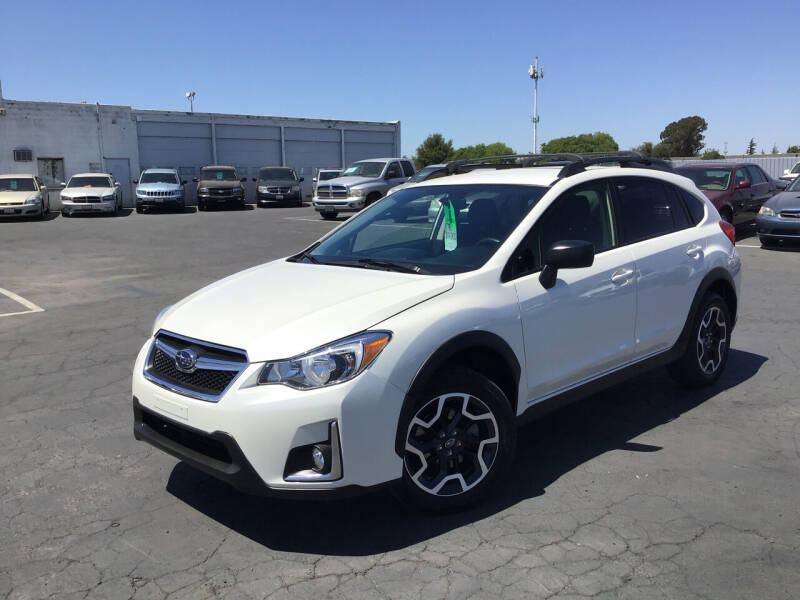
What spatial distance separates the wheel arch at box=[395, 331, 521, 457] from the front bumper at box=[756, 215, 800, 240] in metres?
11.9

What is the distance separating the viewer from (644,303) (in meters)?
4.58

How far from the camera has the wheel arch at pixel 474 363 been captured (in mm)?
3227

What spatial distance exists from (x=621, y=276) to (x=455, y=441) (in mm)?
1612

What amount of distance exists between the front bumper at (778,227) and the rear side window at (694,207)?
9450 mm

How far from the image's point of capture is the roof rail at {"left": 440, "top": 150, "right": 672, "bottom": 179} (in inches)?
179

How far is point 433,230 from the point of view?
4379mm

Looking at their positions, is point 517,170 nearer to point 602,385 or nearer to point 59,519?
point 602,385

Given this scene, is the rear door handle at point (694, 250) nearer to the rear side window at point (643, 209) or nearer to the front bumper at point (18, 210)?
the rear side window at point (643, 209)

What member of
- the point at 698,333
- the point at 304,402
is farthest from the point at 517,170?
the point at 304,402

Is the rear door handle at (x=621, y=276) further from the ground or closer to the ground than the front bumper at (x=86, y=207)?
closer to the ground

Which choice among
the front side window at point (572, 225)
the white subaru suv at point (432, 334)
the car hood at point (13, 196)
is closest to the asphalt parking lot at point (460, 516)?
the white subaru suv at point (432, 334)

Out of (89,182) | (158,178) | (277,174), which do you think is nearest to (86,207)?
(89,182)

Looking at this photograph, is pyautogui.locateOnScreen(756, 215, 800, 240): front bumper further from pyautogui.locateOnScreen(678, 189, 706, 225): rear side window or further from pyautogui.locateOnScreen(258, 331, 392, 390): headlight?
pyautogui.locateOnScreen(258, 331, 392, 390): headlight

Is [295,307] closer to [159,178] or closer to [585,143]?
[159,178]
